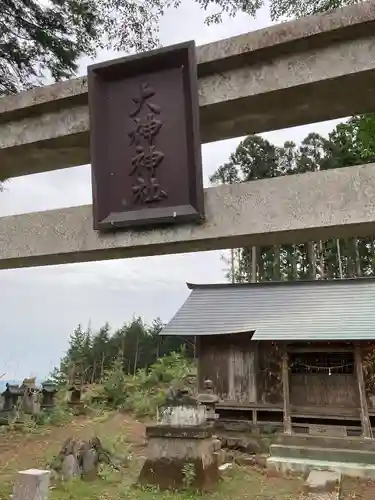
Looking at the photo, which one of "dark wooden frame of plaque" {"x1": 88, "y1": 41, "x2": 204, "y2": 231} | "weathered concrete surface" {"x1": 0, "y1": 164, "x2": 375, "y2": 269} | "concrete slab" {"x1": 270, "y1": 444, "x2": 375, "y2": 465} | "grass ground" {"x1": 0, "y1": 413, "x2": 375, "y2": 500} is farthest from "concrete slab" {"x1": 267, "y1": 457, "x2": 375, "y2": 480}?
"dark wooden frame of plaque" {"x1": 88, "y1": 41, "x2": 204, "y2": 231}

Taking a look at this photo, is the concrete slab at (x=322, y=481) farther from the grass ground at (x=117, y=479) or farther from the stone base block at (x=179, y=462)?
the stone base block at (x=179, y=462)

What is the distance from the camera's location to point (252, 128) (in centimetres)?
290

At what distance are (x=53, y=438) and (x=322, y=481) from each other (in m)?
5.54

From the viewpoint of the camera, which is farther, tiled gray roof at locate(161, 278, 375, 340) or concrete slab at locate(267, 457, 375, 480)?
tiled gray roof at locate(161, 278, 375, 340)

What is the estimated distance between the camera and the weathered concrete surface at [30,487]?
8.26 feet

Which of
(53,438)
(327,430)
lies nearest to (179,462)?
(53,438)

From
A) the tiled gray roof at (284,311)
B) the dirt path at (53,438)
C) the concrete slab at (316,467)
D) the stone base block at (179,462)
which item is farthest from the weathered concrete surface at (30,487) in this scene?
the tiled gray roof at (284,311)

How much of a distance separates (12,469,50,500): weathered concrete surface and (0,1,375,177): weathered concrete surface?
78.3 inches

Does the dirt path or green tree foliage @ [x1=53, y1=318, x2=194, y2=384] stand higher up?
green tree foliage @ [x1=53, y1=318, x2=194, y2=384]

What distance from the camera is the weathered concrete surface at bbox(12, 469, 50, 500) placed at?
2.52m

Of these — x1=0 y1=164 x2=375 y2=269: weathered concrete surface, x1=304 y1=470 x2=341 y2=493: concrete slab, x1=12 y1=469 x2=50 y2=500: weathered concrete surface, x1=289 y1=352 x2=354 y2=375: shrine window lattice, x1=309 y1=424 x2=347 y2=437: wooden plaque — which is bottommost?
x1=304 y1=470 x2=341 y2=493: concrete slab

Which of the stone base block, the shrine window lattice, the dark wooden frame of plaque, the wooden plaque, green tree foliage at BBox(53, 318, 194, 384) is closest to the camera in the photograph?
the dark wooden frame of plaque

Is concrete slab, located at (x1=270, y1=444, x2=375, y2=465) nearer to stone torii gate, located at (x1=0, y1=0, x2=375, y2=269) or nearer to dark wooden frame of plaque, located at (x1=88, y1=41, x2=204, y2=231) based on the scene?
stone torii gate, located at (x1=0, y1=0, x2=375, y2=269)

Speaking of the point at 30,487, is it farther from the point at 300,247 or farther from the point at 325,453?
the point at 300,247
